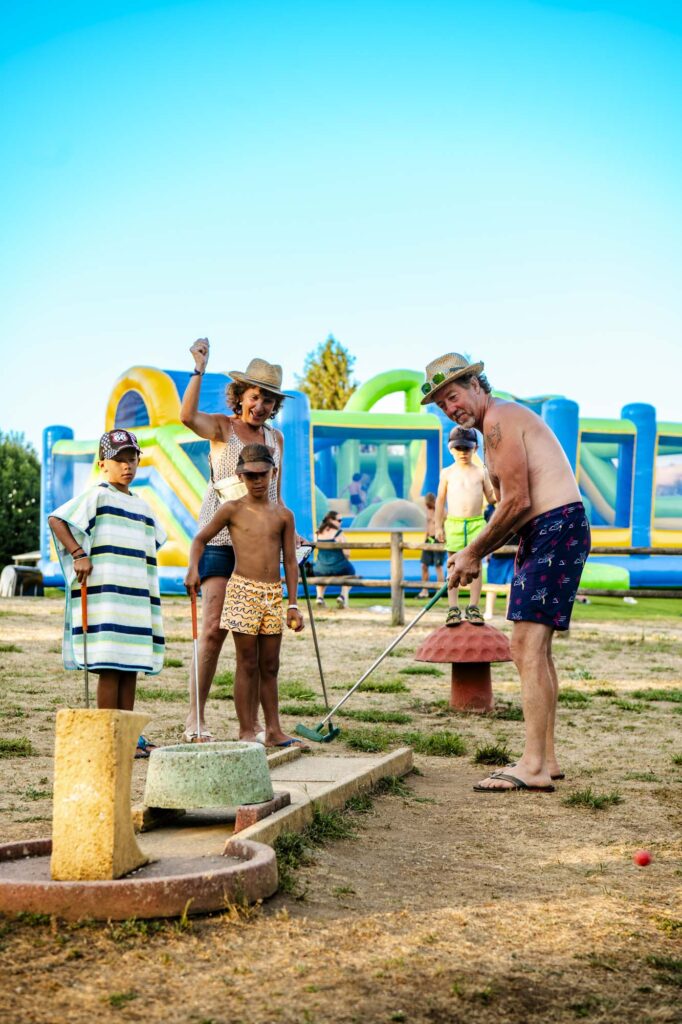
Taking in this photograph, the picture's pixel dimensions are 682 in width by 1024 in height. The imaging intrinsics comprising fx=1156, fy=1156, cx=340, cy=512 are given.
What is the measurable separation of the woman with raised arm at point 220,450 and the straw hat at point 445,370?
2.94ft

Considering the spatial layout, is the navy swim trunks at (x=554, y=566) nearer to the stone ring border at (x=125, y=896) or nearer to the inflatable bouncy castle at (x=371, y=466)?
the stone ring border at (x=125, y=896)

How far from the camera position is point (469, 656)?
22.3 ft

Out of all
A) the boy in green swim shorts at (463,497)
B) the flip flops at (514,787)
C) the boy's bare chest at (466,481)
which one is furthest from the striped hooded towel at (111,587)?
the boy's bare chest at (466,481)

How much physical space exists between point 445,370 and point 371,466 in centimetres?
1579

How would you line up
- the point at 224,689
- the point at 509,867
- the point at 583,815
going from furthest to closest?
the point at 224,689
the point at 583,815
the point at 509,867

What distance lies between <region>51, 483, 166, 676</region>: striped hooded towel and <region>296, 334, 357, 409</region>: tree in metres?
33.8

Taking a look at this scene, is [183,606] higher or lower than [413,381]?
lower

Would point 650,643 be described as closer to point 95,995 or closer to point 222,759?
point 222,759

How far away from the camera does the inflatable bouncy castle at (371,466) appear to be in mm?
18359

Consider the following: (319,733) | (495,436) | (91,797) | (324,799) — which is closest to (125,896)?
(91,797)

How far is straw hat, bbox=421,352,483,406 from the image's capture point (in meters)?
4.99

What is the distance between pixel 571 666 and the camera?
978 cm

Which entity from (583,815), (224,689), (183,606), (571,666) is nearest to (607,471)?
(183,606)

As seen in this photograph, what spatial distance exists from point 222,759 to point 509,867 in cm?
95
